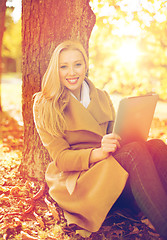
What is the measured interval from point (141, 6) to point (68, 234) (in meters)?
2.60

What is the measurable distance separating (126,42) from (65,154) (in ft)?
21.9

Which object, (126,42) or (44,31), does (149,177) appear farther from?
(126,42)

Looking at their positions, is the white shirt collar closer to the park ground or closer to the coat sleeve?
the coat sleeve

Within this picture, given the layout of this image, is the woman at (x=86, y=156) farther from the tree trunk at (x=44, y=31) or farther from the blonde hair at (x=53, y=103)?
the tree trunk at (x=44, y=31)

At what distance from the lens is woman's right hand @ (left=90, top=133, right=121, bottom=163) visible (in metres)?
2.10

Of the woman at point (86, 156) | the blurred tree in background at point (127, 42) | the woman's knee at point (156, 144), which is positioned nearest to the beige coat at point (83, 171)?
the woman at point (86, 156)

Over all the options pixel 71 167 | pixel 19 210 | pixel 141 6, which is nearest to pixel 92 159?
pixel 71 167

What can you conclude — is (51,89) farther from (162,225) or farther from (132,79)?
(132,79)

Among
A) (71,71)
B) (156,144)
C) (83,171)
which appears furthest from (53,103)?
(156,144)

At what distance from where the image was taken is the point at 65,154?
2.31 metres

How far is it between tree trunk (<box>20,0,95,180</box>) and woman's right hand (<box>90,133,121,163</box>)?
37.5 inches

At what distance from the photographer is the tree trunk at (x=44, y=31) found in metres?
2.74

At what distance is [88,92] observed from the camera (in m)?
2.69

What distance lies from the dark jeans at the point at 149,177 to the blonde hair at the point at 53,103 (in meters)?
0.56
